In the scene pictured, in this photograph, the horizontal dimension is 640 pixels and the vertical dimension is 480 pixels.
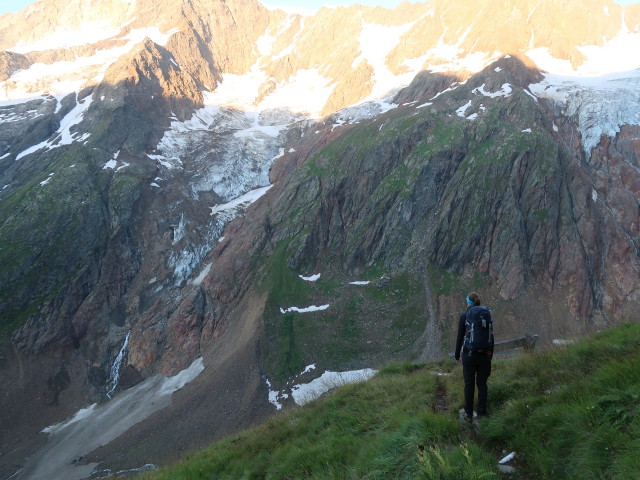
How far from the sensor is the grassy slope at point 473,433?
498cm

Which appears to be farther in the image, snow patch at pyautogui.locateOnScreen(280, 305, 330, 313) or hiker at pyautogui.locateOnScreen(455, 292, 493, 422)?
snow patch at pyautogui.locateOnScreen(280, 305, 330, 313)

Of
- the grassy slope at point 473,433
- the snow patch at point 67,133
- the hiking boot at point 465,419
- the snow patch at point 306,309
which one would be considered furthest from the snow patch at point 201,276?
the hiking boot at point 465,419

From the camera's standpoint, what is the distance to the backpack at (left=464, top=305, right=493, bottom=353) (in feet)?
24.5

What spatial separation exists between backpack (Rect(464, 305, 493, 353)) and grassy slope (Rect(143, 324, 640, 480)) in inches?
44.1

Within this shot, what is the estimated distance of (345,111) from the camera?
115m

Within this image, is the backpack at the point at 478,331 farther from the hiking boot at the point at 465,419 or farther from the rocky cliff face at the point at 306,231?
the rocky cliff face at the point at 306,231

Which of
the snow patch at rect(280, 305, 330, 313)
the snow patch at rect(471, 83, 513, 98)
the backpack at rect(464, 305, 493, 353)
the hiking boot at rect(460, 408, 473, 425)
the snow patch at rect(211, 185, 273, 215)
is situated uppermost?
the backpack at rect(464, 305, 493, 353)

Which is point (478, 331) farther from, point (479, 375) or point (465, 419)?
point (465, 419)

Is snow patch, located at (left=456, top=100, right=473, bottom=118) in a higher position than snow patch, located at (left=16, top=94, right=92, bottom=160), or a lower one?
lower

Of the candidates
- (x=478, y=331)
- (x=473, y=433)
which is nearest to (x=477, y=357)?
(x=478, y=331)

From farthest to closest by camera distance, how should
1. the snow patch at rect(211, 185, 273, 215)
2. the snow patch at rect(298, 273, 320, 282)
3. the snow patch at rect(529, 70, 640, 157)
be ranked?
the snow patch at rect(211, 185, 273, 215) < the snow patch at rect(529, 70, 640, 157) < the snow patch at rect(298, 273, 320, 282)

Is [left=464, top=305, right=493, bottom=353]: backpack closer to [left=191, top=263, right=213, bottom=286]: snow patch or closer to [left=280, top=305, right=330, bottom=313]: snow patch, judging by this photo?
[left=280, top=305, right=330, bottom=313]: snow patch

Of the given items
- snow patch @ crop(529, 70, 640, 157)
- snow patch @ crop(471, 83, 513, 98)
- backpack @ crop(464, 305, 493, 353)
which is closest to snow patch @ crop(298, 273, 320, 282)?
snow patch @ crop(471, 83, 513, 98)

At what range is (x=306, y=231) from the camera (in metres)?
→ 71.8
